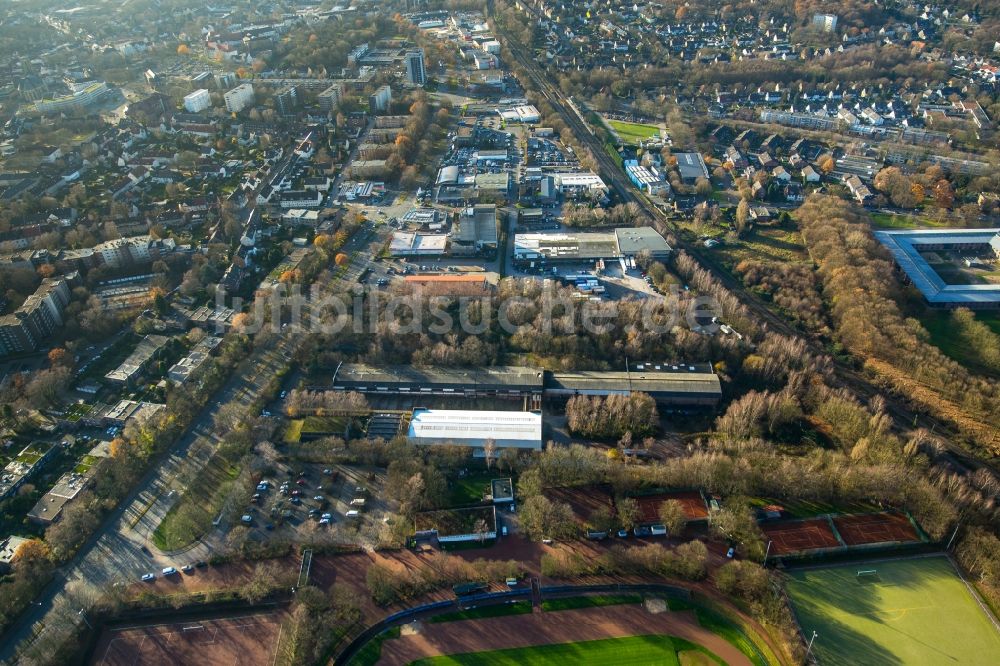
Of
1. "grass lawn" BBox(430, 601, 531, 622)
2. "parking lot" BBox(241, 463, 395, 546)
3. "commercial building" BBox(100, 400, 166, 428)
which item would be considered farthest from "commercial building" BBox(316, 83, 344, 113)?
"grass lawn" BBox(430, 601, 531, 622)

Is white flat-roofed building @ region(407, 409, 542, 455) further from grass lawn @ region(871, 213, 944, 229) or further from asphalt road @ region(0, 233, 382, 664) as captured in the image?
grass lawn @ region(871, 213, 944, 229)

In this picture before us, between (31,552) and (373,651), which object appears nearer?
(373,651)

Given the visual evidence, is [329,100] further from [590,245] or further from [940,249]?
[940,249]

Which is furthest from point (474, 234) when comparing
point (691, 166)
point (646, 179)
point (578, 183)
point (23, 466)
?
point (23, 466)

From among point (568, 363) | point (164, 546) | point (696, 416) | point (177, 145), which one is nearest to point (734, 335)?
point (696, 416)

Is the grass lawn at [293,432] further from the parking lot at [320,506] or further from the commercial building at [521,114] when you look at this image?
the commercial building at [521,114]

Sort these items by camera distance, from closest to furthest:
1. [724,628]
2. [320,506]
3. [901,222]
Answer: [724,628] < [320,506] < [901,222]

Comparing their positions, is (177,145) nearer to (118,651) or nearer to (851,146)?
(118,651)

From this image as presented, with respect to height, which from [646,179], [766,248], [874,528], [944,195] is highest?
[944,195]
